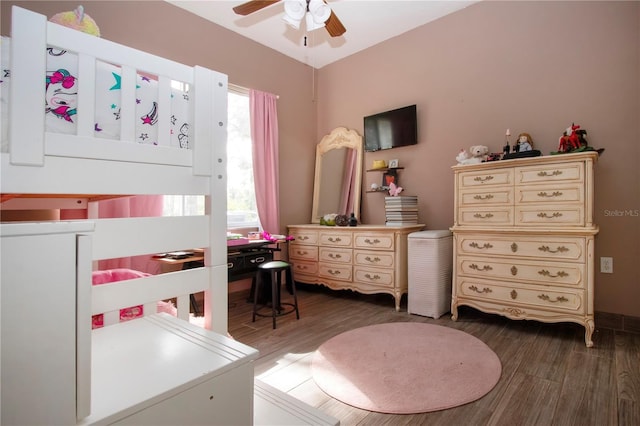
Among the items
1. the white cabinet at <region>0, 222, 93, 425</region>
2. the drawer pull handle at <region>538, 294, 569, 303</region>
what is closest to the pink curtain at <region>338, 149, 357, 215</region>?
the drawer pull handle at <region>538, 294, 569, 303</region>

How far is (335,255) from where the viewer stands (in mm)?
3496

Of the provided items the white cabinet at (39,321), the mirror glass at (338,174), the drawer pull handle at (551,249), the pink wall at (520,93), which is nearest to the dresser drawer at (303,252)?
the mirror glass at (338,174)

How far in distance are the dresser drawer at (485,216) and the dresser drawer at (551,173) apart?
0.79 ft

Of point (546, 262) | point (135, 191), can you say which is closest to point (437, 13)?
point (546, 262)

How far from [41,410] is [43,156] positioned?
644 mm

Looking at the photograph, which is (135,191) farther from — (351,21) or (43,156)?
(351,21)

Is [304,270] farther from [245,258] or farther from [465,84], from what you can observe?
[465,84]

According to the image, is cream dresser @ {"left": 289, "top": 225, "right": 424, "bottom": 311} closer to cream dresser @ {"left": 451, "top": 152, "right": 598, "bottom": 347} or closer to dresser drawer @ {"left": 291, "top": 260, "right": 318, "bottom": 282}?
dresser drawer @ {"left": 291, "top": 260, "right": 318, "bottom": 282}

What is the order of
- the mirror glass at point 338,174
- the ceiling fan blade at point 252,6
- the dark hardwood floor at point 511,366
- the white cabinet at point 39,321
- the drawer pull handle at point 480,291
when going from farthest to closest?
the mirror glass at point 338,174
the drawer pull handle at point 480,291
the ceiling fan blade at point 252,6
the dark hardwood floor at point 511,366
the white cabinet at point 39,321

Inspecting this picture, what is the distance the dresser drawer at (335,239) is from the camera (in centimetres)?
341

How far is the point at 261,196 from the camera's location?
3672 mm

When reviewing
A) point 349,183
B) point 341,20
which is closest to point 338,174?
point 349,183

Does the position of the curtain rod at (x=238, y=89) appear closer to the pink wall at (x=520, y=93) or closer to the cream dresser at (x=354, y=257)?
the pink wall at (x=520, y=93)

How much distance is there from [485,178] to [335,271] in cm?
169
